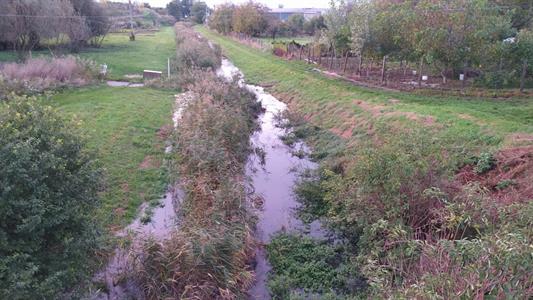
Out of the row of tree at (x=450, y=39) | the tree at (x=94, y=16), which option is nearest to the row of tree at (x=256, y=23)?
the tree at (x=94, y=16)

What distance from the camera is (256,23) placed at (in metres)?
55.9

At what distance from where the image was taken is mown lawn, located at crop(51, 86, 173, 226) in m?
11.5

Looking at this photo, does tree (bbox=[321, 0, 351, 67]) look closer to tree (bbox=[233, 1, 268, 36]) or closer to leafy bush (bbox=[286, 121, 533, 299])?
leafy bush (bbox=[286, 121, 533, 299])

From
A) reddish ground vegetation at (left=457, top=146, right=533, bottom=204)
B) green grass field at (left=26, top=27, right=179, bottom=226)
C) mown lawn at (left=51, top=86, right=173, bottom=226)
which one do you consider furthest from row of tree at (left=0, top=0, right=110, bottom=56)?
reddish ground vegetation at (left=457, top=146, right=533, bottom=204)

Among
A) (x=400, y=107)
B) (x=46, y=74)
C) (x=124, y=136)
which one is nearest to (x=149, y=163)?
(x=124, y=136)

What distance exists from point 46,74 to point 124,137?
34.6 ft

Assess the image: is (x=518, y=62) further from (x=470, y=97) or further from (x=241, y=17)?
(x=241, y=17)

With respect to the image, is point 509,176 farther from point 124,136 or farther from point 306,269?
point 124,136

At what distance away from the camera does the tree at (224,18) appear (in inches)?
2483

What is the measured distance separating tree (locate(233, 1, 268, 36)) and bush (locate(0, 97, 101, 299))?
167 feet

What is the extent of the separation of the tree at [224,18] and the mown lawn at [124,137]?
4133cm

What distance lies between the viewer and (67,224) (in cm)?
707

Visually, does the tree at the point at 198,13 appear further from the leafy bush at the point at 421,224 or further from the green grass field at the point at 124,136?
the leafy bush at the point at 421,224

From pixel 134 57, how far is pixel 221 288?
3491 centimetres
